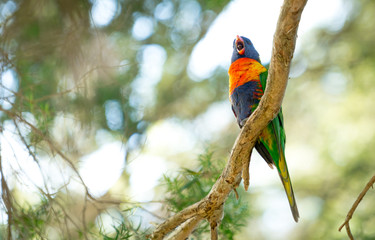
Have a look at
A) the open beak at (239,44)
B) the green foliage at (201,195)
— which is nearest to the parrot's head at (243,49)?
the open beak at (239,44)

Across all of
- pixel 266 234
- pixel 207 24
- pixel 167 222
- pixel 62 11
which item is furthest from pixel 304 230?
pixel 62 11

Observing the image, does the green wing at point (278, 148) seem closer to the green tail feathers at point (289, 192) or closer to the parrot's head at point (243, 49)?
the green tail feathers at point (289, 192)

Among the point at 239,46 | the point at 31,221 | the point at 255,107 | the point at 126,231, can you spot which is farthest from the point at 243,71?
the point at 31,221

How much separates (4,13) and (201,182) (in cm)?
199

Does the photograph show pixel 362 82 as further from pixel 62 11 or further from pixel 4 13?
pixel 4 13

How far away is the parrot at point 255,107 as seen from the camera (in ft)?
7.27

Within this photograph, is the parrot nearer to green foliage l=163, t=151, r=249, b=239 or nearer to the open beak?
the open beak

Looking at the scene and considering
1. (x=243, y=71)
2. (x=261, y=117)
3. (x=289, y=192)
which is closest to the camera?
(x=261, y=117)

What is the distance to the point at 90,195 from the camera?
6.55 feet

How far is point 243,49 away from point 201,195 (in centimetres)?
115

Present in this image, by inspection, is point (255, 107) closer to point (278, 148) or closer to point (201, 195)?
point (278, 148)

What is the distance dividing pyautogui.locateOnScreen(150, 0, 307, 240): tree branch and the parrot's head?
3.73 feet

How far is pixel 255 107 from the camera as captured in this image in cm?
240

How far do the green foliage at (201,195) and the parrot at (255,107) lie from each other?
1.12 feet
